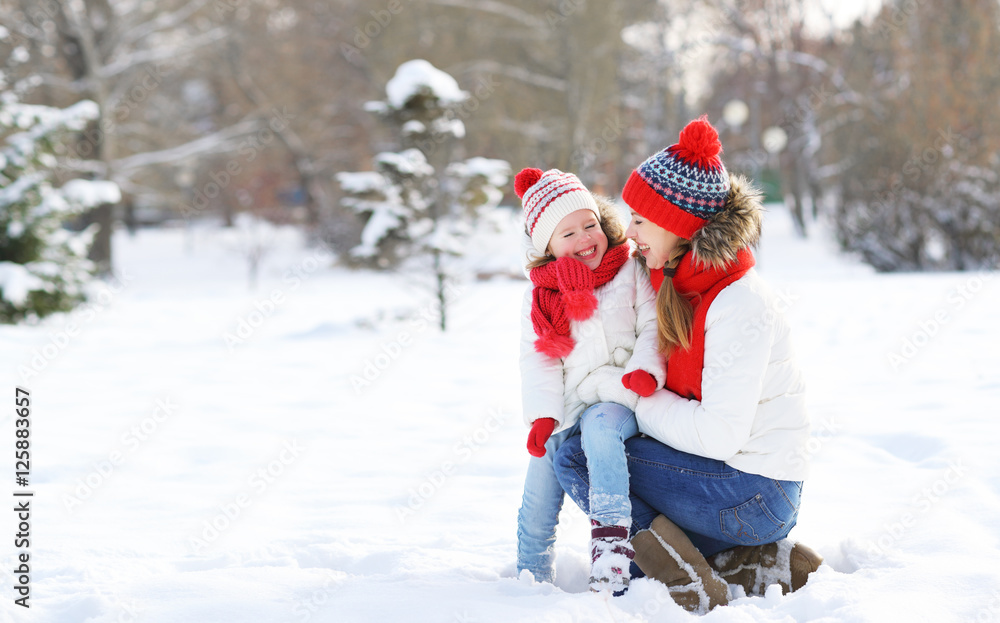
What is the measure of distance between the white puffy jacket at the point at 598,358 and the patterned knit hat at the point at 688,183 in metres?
0.27

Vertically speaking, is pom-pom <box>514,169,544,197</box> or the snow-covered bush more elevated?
the snow-covered bush

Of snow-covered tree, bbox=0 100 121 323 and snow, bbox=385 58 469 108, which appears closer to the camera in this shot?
snow, bbox=385 58 469 108

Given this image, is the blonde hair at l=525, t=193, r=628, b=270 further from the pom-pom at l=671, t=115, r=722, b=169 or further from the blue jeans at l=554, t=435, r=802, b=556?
the blue jeans at l=554, t=435, r=802, b=556

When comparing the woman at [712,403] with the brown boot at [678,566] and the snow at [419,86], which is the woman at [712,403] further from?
the snow at [419,86]

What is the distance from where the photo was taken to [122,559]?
2.62 m

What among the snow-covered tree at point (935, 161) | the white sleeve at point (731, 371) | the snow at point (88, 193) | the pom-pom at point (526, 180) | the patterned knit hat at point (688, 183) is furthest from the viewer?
the snow-covered tree at point (935, 161)

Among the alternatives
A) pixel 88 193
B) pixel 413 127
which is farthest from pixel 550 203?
pixel 88 193

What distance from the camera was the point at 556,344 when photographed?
2355 millimetres

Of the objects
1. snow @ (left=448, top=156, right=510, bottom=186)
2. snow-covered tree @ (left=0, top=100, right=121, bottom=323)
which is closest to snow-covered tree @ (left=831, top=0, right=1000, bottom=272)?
snow @ (left=448, top=156, right=510, bottom=186)

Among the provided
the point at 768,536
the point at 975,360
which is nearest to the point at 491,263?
the point at 975,360

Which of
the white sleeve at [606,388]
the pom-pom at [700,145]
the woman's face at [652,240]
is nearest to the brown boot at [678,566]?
the white sleeve at [606,388]

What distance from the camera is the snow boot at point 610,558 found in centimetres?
211

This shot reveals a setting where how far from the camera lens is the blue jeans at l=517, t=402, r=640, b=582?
2.19 m

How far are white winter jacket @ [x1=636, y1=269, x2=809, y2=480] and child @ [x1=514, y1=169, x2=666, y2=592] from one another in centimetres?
15
